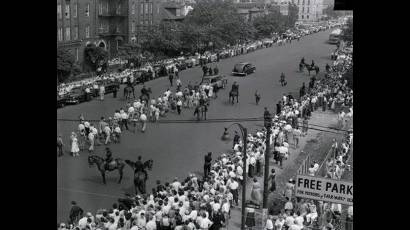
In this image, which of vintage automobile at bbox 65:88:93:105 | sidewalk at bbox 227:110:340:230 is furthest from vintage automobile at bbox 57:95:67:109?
sidewalk at bbox 227:110:340:230

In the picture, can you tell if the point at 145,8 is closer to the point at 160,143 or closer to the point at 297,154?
the point at 160,143

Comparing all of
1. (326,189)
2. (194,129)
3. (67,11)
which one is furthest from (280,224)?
(67,11)

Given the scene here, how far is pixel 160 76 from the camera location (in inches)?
1757

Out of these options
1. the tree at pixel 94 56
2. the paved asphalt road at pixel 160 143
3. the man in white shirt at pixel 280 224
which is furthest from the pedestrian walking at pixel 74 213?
the tree at pixel 94 56

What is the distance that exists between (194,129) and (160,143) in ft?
11.7

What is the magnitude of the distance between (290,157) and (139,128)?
7783 mm

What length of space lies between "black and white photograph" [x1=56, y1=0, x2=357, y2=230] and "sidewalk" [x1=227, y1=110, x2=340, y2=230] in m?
0.08

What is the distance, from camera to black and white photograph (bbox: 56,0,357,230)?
635 inches

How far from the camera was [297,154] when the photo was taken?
26578 millimetres

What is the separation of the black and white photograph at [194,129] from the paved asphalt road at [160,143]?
0.25 ft

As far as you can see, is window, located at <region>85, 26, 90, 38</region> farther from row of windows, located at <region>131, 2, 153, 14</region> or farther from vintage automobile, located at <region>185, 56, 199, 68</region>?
vintage automobile, located at <region>185, 56, 199, 68</region>
